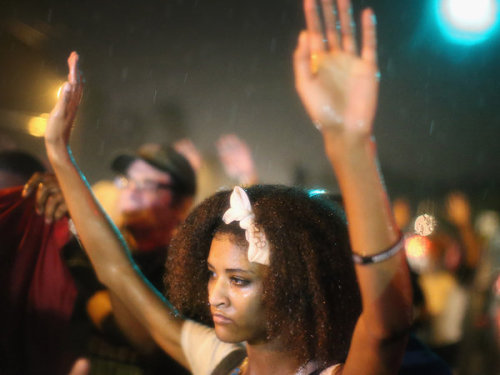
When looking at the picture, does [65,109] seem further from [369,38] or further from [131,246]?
[369,38]

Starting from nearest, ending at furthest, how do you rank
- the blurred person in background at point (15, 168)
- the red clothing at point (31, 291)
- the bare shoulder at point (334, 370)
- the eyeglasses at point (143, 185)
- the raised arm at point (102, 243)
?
1. the bare shoulder at point (334, 370)
2. the raised arm at point (102, 243)
3. the red clothing at point (31, 291)
4. the blurred person in background at point (15, 168)
5. the eyeglasses at point (143, 185)

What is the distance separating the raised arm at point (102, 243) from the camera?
6.10 ft

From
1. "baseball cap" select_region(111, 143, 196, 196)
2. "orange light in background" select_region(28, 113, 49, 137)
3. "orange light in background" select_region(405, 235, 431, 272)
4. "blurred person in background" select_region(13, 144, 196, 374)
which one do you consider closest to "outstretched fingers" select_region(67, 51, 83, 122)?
"blurred person in background" select_region(13, 144, 196, 374)

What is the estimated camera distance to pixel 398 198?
6.40m

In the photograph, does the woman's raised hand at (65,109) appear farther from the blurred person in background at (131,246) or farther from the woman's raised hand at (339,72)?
the woman's raised hand at (339,72)

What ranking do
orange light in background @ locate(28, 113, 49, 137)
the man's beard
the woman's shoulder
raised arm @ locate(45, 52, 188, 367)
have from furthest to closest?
1. orange light in background @ locate(28, 113, 49, 137)
2. the man's beard
3. raised arm @ locate(45, 52, 188, 367)
4. the woman's shoulder

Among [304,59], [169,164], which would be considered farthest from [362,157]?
[169,164]

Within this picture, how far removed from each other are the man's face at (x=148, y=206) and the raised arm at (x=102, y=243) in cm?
100

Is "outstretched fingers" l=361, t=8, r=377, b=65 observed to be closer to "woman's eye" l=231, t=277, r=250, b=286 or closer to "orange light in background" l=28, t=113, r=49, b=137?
"woman's eye" l=231, t=277, r=250, b=286

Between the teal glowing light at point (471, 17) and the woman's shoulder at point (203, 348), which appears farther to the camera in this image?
the teal glowing light at point (471, 17)

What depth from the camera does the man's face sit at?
293 cm

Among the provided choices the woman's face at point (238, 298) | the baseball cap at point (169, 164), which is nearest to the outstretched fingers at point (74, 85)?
the woman's face at point (238, 298)

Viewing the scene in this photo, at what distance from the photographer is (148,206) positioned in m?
2.98

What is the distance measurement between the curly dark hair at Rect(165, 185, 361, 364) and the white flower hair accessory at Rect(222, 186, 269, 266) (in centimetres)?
2
